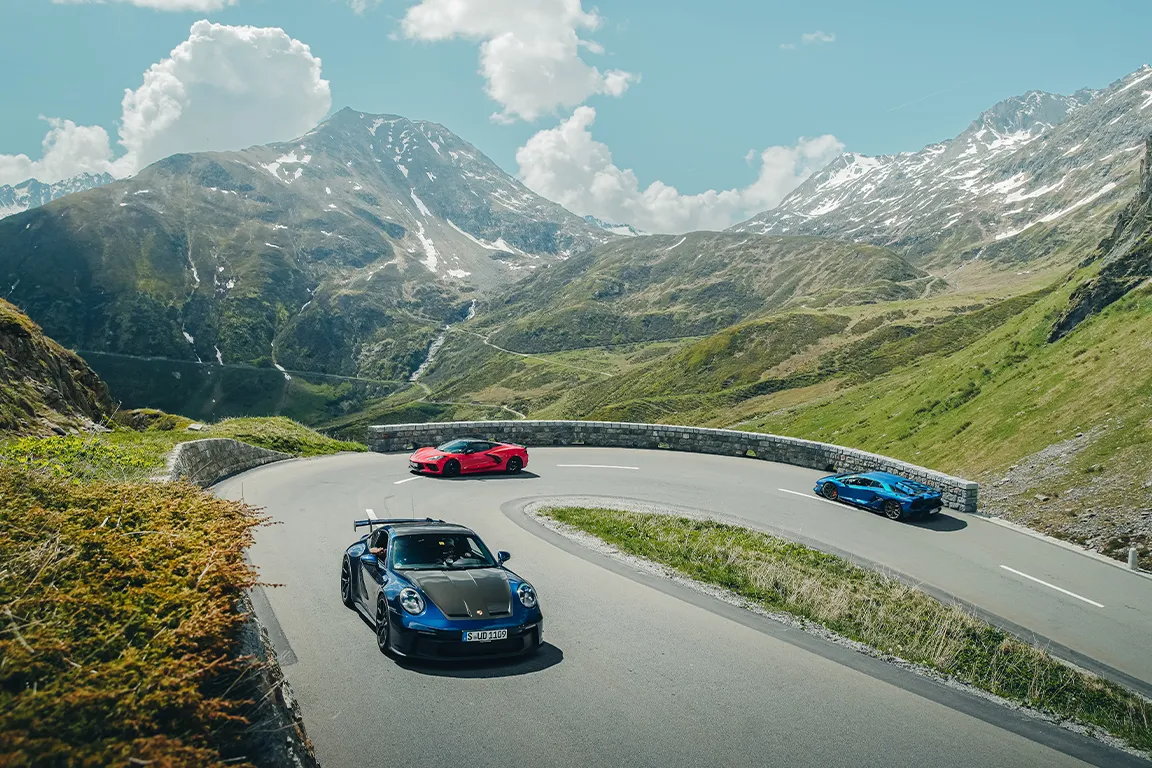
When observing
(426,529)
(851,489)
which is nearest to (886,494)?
(851,489)

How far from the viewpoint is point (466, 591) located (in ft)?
31.9

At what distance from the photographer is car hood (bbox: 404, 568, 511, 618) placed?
9.38 metres

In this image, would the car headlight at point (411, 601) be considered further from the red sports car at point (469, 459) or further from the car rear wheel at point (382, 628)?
the red sports car at point (469, 459)

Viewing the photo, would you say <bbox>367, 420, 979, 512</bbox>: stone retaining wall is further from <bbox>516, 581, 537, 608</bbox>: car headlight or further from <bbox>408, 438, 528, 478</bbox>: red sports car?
<bbox>516, 581, 537, 608</bbox>: car headlight

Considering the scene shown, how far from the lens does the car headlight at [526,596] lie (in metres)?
9.81

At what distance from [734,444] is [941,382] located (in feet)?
75.5

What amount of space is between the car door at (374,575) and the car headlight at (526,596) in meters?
1.99

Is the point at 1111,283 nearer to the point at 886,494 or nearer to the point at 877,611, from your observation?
the point at 886,494

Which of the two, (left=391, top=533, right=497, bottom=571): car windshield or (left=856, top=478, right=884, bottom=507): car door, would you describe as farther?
(left=856, top=478, right=884, bottom=507): car door

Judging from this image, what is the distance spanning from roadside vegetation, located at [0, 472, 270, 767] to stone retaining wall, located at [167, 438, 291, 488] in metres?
11.0

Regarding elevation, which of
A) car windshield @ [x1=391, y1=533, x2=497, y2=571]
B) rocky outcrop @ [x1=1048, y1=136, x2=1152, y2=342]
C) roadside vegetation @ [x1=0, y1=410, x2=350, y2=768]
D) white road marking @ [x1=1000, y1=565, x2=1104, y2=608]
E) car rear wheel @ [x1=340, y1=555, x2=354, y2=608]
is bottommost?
white road marking @ [x1=1000, y1=565, x2=1104, y2=608]

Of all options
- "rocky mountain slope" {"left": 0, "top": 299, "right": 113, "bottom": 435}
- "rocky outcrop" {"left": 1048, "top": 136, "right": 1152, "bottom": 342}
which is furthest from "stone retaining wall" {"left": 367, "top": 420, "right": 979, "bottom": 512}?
"rocky outcrop" {"left": 1048, "top": 136, "right": 1152, "bottom": 342}

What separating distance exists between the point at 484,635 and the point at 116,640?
184 inches

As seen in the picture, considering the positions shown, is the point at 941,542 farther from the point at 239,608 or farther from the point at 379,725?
the point at 239,608
